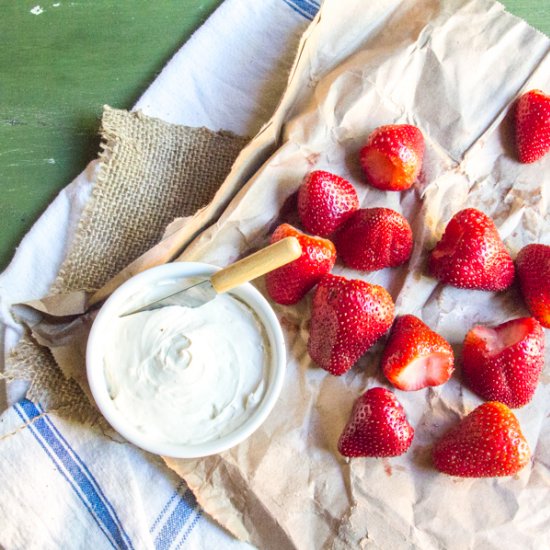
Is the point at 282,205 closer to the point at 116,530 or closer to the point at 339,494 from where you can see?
the point at 339,494

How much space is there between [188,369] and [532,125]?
757mm

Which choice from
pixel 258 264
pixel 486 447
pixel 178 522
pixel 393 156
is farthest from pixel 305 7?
pixel 178 522

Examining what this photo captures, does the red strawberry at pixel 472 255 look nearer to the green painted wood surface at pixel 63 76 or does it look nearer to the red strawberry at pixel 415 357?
the red strawberry at pixel 415 357

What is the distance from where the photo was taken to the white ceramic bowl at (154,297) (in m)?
1.17

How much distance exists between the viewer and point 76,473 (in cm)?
129

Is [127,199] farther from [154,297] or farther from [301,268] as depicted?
[301,268]

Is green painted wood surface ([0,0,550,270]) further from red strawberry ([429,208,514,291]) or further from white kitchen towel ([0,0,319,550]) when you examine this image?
red strawberry ([429,208,514,291])

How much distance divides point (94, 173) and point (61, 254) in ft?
0.52

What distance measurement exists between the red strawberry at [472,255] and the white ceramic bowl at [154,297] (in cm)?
33

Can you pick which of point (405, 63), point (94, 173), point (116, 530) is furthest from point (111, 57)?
point (116, 530)

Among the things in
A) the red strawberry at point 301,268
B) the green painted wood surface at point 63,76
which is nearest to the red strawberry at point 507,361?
the red strawberry at point 301,268

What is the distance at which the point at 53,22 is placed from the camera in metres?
1.40

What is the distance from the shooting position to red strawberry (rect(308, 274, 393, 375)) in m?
1.23

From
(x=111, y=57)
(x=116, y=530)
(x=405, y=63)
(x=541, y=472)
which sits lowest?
(x=116, y=530)
